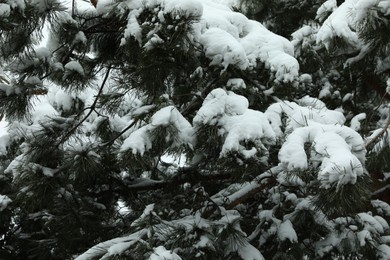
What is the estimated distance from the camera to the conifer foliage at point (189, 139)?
2115 millimetres

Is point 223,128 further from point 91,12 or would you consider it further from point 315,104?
point 91,12

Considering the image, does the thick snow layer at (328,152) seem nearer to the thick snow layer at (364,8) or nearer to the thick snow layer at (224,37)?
the thick snow layer at (224,37)

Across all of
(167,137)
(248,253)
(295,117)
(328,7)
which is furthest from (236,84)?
(328,7)

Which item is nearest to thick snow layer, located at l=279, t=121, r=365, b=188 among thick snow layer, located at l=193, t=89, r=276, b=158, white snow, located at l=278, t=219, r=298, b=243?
thick snow layer, located at l=193, t=89, r=276, b=158

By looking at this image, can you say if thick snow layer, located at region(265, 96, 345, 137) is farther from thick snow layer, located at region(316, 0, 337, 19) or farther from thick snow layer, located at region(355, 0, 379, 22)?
thick snow layer, located at region(316, 0, 337, 19)

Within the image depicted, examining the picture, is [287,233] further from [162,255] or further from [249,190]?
[162,255]

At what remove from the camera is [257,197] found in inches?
145

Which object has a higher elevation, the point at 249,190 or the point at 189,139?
the point at 189,139

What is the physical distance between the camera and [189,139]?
2238mm

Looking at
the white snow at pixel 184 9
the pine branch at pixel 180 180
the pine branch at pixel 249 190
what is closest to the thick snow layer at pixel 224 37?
the white snow at pixel 184 9

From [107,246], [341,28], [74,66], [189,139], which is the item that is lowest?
[107,246]

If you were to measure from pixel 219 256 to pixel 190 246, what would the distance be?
0.75 ft

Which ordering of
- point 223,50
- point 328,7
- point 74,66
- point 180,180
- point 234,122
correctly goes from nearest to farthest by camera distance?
point 234,122
point 223,50
point 74,66
point 180,180
point 328,7

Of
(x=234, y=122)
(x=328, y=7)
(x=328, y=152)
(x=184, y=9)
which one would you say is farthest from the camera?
(x=328, y=7)
